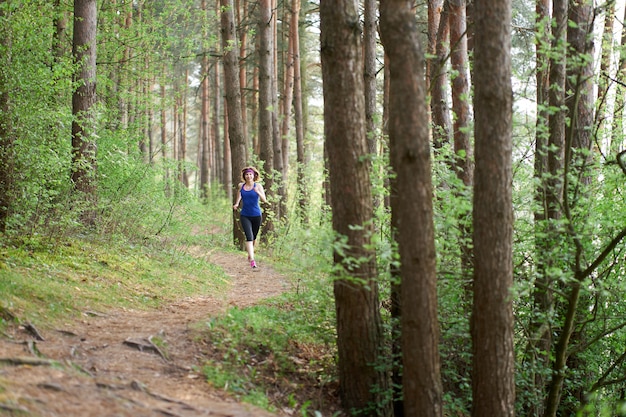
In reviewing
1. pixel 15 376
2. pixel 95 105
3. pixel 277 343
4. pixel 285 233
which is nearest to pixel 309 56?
pixel 285 233

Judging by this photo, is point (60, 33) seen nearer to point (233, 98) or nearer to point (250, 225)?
point (233, 98)

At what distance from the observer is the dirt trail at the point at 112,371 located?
450 cm

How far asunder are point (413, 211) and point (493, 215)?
837mm

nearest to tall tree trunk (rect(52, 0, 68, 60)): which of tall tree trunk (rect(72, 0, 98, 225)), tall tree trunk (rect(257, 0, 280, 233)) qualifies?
tall tree trunk (rect(72, 0, 98, 225))

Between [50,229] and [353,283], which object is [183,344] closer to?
[353,283]

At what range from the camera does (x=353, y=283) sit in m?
6.05

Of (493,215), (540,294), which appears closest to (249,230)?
(540,294)

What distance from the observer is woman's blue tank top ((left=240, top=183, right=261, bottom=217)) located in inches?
479

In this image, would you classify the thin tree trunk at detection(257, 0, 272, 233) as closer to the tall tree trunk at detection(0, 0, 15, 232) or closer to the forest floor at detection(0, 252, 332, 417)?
the tall tree trunk at detection(0, 0, 15, 232)

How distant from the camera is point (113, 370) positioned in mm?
5480

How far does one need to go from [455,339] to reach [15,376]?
4485 millimetres

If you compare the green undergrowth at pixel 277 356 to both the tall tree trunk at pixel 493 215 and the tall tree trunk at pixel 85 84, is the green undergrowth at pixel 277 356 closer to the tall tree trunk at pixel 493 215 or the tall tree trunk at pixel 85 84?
the tall tree trunk at pixel 493 215

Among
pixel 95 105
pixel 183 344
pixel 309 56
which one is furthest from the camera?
pixel 309 56

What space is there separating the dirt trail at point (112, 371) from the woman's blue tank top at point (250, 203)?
15.3 feet
